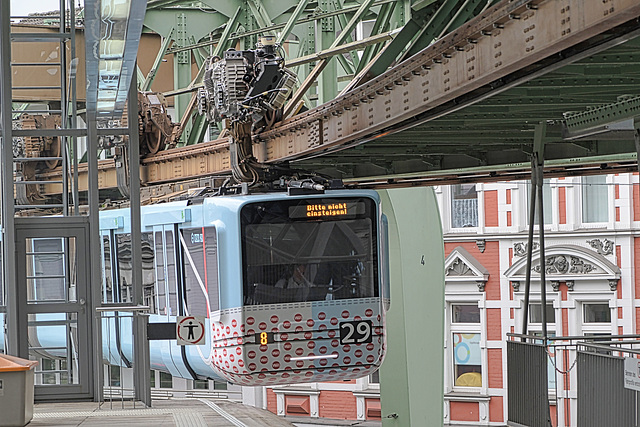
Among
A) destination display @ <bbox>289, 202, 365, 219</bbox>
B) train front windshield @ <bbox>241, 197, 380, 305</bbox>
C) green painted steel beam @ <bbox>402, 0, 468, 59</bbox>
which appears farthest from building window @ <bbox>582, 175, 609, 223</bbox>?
green painted steel beam @ <bbox>402, 0, 468, 59</bbox>

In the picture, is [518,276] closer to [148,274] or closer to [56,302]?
[148,274]

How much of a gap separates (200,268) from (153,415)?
14.2ft

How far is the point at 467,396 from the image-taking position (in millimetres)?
28812

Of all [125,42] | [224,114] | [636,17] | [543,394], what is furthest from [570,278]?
[636,17]

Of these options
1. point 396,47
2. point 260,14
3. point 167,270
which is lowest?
point 167,270

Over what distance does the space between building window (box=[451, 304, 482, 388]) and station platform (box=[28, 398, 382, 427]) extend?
1723cm

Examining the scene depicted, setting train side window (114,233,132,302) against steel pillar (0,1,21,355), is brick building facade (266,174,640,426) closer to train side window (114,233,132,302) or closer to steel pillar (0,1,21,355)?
train side window (114,233,132,302)

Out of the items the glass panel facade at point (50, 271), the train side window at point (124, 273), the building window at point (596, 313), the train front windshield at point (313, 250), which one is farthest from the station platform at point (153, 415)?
the building window at point (596, 313)

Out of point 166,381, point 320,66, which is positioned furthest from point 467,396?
point 320,66

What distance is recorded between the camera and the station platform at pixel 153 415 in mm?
9797

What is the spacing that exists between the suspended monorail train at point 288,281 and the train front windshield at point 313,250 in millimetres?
13

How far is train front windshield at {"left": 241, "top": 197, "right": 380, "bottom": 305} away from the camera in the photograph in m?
14.2

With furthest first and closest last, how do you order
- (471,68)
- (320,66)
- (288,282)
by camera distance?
(320,66) < (288,282) < (471,68)

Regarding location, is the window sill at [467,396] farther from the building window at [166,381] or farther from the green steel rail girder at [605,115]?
the green steel rail girder at [605,115]
